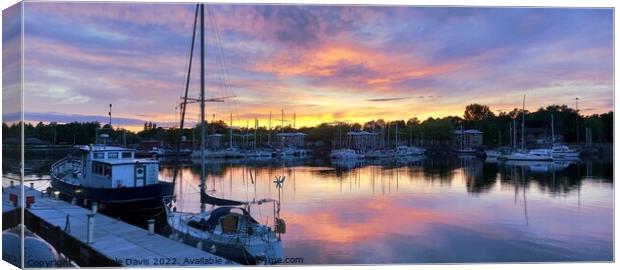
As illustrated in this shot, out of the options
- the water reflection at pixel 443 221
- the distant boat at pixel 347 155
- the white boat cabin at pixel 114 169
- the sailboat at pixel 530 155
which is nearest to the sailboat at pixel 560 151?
the sailboat at pixel 530 155

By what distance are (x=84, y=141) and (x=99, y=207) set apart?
435 inches

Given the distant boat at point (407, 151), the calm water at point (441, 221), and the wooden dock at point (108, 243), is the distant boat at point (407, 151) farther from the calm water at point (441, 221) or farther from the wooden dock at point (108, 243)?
the wooden dock at point (108, 243)

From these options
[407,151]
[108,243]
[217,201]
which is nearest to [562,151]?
[407,151]

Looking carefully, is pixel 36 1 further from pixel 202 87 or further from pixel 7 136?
pixel 202 87

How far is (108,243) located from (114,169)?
733 cm

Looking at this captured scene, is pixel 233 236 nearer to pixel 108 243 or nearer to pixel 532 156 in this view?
pixel 108 243

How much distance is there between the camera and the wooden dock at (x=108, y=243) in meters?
9.01

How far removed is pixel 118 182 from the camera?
1692 cm

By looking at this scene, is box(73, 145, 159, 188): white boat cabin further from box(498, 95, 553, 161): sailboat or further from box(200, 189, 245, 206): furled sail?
box(498, 95, 553, 161): sailboat

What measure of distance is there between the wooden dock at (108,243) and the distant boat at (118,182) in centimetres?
336

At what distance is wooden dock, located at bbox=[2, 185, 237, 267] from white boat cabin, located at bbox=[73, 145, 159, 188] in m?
3.95

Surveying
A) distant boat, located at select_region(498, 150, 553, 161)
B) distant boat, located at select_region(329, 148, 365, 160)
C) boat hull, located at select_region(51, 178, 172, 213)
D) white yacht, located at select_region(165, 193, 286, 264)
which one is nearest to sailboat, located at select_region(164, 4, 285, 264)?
white yacht, located at select_region(165, 193, 286, 264)

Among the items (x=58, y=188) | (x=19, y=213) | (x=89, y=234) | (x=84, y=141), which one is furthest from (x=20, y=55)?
(x=84, y=141)

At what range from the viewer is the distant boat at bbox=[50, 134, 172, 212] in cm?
1644
